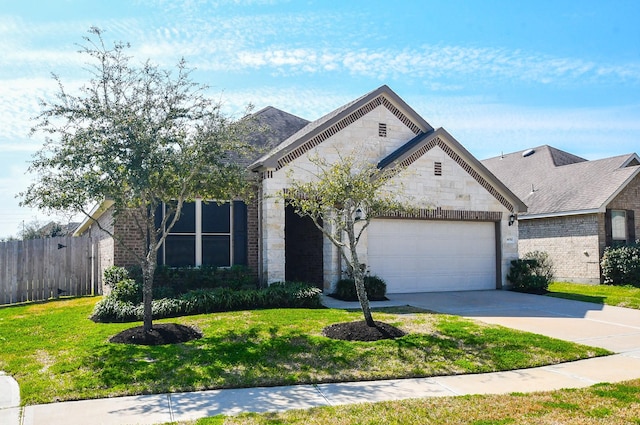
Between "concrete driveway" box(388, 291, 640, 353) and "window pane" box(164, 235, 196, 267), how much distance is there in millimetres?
5650

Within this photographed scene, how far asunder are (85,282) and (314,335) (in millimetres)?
10965

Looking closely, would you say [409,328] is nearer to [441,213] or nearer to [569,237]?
[441,213]

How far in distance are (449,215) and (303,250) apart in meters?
4.97

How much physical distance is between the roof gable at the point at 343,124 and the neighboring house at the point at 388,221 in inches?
1.3

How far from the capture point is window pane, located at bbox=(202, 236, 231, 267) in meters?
15.0

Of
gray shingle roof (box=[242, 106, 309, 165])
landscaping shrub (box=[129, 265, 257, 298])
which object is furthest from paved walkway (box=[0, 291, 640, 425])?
gray shingle roof (box=[242, 106, 309, 165])

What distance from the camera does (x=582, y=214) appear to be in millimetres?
21141

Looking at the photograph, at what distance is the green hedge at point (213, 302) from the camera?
11672 mm

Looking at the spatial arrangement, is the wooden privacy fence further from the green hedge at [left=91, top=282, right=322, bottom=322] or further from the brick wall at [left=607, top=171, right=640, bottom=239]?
the brick wall at [left=607, top=171, right=640, bottom=239]

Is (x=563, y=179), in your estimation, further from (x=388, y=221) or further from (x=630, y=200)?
(x=388, y=221)

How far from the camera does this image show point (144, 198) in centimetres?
966

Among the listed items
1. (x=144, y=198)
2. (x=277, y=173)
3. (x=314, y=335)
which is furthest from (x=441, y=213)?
(x=144, y=198)

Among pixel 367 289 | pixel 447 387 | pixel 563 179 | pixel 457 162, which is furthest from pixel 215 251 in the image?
pixel 563 179

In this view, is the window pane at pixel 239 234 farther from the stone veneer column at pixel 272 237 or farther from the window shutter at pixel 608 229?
the window shutter at pixel 608 229
